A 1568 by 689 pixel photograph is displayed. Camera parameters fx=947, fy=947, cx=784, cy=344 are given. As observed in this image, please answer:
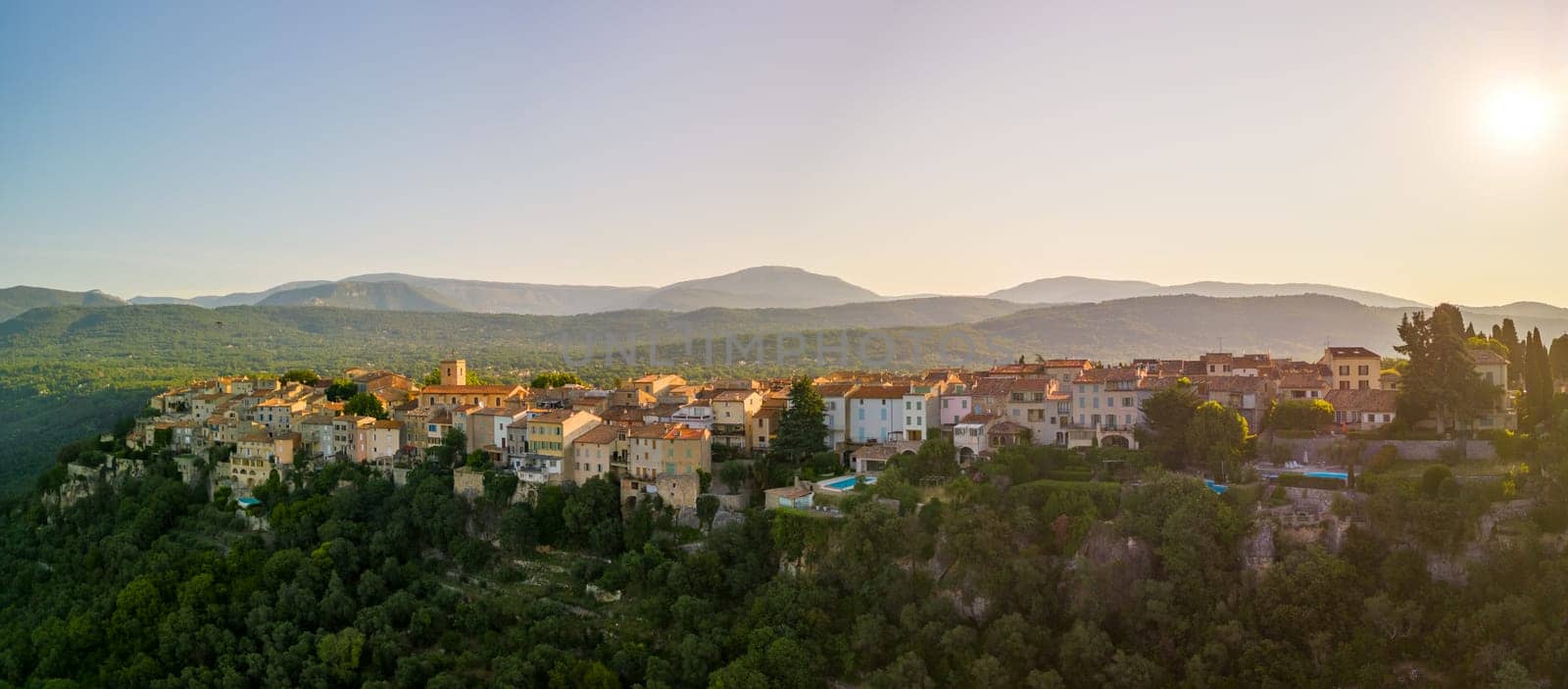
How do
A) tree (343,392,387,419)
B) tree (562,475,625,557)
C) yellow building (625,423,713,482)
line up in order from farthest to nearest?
→ tree (343,392,387,419)
yellow building (625,423,713,482)
tree (562,475,625,557)

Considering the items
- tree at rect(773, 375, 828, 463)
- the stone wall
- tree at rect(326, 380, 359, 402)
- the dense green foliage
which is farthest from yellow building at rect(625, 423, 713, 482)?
the dense green foliage

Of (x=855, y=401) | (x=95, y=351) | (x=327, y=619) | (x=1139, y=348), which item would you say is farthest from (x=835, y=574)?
(x=95, y=351)

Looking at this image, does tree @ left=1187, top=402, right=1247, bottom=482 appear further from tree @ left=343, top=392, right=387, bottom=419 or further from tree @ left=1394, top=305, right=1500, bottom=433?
tree @ left=343, top=392, right=387, bottom=419

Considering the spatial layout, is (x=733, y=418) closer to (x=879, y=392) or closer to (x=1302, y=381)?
(x=879, y=392)

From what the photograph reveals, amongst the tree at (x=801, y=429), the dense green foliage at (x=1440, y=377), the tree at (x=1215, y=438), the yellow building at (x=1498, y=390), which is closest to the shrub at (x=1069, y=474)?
the tree at (x=1215, y=438)

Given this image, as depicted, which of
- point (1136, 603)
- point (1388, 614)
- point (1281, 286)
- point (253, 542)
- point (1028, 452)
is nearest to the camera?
point (1388, 614)

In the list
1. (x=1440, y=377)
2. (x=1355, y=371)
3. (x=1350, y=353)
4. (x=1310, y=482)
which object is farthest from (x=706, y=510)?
(x=1350, y=353)

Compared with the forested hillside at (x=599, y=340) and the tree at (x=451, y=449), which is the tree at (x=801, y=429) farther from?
the forested hillside at (x=599, y=340)

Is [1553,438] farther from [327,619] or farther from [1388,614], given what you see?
[327,619]
